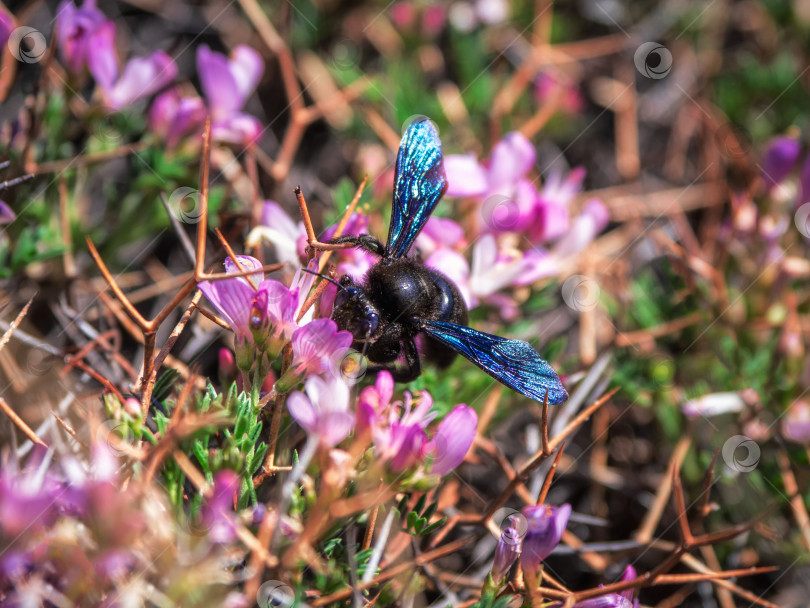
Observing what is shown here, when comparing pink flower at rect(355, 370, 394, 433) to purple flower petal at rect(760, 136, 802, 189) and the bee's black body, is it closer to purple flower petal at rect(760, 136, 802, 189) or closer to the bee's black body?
the bee's black body

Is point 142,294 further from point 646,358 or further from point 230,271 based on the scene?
point 646,358

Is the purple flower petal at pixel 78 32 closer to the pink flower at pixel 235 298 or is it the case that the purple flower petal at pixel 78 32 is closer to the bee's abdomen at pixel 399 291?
the pink flower at pixel 235 298

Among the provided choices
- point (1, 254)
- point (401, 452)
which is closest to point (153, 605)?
point (401, 452)

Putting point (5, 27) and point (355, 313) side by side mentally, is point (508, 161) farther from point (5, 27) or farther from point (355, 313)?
point (5, 27)

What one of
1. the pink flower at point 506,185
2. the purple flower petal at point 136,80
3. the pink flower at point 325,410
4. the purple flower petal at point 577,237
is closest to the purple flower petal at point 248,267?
the pink flower at point 325,410

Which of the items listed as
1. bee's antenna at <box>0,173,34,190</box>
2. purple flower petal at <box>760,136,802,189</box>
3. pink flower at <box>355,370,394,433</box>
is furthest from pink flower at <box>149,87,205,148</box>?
purple flower petal at <box>760,136,802,189</box>
